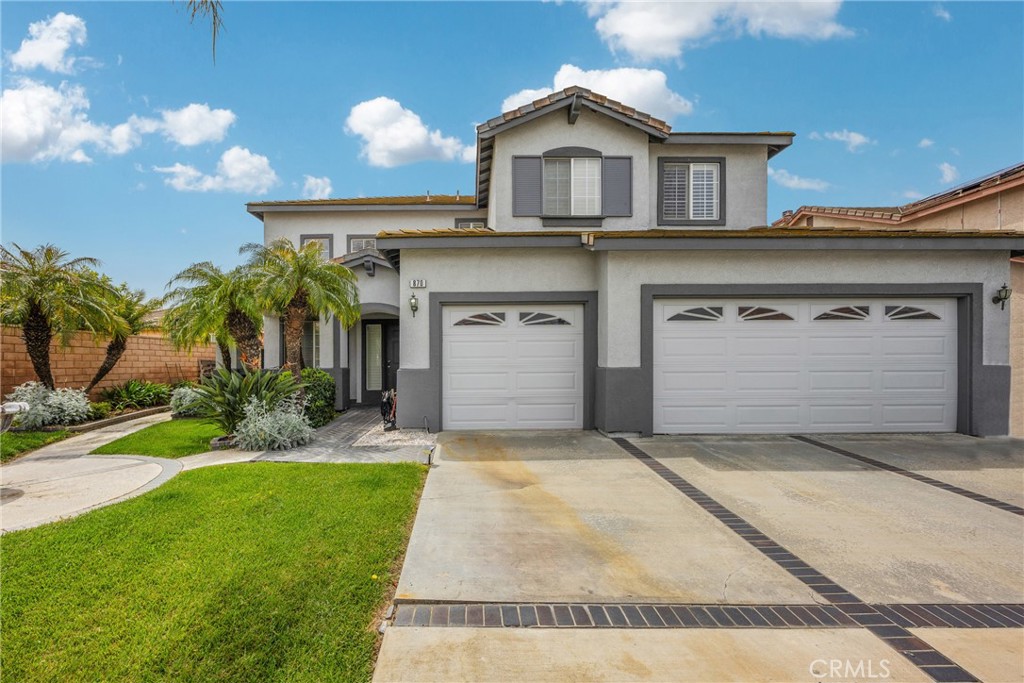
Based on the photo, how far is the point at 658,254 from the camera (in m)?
9.58

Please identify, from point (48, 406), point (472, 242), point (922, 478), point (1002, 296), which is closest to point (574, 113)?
point (472, 242)

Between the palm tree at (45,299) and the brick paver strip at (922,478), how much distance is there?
1498 centimetres

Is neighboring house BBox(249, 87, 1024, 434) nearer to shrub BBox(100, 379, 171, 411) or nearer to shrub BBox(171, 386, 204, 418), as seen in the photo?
shrub BBox(171, 386, 204, 418)

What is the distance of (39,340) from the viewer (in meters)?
11.0

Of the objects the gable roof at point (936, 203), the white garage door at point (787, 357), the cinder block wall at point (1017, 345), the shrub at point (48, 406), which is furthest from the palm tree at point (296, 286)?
the gable roof at point (936, 203)

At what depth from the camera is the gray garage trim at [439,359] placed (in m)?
10.0

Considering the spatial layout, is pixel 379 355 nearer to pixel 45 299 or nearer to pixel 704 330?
pixel 45 299

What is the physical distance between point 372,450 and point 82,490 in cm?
368

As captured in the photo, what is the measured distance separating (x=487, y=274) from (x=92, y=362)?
36.2ft

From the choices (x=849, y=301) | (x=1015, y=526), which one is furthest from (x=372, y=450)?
(x=849, y=301)

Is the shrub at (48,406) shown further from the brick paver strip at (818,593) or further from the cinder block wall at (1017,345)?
the cinder block wall at (1017,345)

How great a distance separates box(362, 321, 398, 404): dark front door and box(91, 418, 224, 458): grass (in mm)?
4653

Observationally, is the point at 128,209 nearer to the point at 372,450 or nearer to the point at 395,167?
the point at 395,167

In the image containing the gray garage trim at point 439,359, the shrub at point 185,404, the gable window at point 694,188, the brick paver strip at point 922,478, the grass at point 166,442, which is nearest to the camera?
the brick paver strip at point 922,478
